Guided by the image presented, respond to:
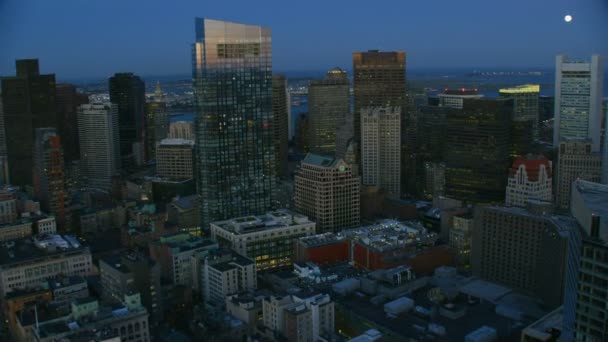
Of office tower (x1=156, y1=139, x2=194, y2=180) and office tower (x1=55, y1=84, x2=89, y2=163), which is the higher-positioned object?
office tower (x1=55, y1=84, x2=89, y2=163)

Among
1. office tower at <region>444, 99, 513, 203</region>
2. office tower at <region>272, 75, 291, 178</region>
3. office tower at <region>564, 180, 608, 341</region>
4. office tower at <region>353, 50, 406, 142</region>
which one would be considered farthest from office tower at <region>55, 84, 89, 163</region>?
office tower at <region>564, 180, 608, 341</region>

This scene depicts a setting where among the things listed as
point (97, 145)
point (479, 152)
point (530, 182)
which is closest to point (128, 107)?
point (97, 145)

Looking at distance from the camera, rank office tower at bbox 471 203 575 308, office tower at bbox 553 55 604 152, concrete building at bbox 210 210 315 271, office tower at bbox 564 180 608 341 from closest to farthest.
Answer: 1. office tower at bbox 564 180 608 341
2. office tower at bbox 471 203 575 308
3. concrete building at bbox 210 210 315 271
4. office tower at bbox 553 55 604 152

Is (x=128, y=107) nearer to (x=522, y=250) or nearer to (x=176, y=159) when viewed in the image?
(x=176, y=159)

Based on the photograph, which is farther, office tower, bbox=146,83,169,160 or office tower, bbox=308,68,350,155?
office tower, bbox=146,83,169,160

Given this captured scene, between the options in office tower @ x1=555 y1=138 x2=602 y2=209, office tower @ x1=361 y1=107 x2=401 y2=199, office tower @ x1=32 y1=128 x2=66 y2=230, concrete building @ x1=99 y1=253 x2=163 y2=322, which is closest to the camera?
concrete building @ x1=99 y1=253 x2=163 y2=322

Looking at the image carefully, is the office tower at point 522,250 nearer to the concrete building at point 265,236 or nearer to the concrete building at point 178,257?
the concrete building at point 265,236

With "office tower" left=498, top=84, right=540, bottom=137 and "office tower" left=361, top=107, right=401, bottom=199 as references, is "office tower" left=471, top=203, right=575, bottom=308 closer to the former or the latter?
"office tower" left=361, top=107, right=401, bottom=199
